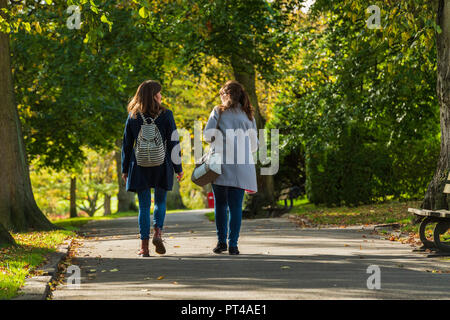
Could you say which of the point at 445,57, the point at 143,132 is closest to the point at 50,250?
the point at 143,132

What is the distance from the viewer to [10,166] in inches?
588

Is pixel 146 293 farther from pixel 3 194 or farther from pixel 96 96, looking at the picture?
pixel 96 96

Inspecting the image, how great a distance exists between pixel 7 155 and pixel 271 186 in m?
9.38

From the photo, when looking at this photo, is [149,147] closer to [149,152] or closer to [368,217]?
[149,152]

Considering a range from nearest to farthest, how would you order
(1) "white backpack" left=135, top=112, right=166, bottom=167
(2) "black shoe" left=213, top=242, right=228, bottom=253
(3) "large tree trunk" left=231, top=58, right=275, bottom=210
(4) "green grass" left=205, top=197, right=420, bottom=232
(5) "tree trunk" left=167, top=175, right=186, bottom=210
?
(1) "white backpack" left=135, top=112, right=166, bottom=167, (2) "black shoe" left=213, top=242, right=228, bottom=253, (4) "green grass" left=205, top=197, right=420, bottom=232, (3) "large tree trunk" left=231, top=58, right=275, bottom=210, (5) "tree trunk" left=167, top=175, right=186, bottom=210

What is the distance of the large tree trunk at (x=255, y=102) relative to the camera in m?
20.3

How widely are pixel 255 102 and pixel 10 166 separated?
836 cm

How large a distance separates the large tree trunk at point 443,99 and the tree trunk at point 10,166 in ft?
27.7

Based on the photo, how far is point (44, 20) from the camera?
58.5 feet

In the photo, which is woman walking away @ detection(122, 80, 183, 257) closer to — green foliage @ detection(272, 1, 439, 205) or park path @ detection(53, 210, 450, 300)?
park path @ detection(53, 210, 450, 300)

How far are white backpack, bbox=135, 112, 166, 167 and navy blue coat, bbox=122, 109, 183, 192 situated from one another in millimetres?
121

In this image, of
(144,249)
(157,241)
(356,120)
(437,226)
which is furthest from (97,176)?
(437,226)

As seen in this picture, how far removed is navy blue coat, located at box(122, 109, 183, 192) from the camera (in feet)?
30.2

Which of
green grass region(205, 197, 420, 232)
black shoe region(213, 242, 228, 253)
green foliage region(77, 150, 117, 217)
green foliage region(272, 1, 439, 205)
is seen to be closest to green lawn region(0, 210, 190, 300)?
black shoe region(213, 242, 228, 253)
